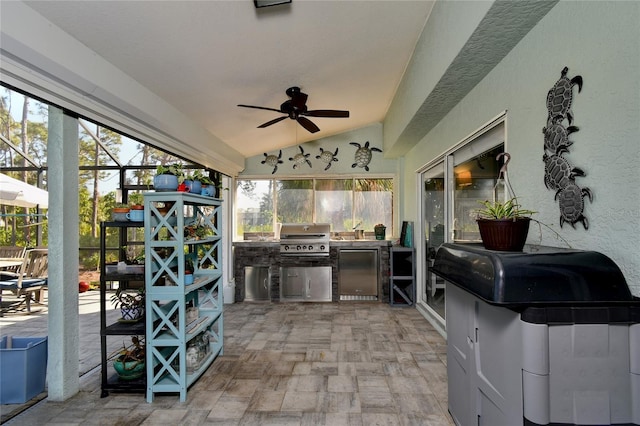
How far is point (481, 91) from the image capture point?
7.75 ft

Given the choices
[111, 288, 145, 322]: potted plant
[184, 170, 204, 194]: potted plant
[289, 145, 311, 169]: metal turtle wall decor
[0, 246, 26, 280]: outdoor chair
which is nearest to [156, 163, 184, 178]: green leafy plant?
[184, 170, 204, 194]: potted plant

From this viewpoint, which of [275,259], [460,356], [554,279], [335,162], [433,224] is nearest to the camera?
[554,279]

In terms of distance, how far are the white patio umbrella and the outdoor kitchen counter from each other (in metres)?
2.88

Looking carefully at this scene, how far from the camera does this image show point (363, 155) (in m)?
5.12

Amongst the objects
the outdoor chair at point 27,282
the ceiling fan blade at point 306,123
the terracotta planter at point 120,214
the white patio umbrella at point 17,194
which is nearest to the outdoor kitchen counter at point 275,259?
the ceiling fan blade at point 306,123

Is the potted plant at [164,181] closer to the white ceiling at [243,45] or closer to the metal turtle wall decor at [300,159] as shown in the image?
the white ceiling at [243,45]

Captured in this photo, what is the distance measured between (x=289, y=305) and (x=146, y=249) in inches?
115

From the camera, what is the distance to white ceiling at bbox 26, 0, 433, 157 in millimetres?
1847

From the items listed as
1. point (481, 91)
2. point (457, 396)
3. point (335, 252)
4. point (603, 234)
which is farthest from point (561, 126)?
point (335, 252)

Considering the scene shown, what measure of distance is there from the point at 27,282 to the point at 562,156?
5825 mm

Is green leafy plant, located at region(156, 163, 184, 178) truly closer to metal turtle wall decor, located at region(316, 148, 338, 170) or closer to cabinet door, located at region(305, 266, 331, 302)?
cabinet door, located at region(305, 266, 331, 302)

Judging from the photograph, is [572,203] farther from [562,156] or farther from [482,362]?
[482,362]

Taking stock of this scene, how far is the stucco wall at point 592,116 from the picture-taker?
116cm

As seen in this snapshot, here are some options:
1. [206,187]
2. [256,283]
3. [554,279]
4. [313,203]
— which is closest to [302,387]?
[206,187]
